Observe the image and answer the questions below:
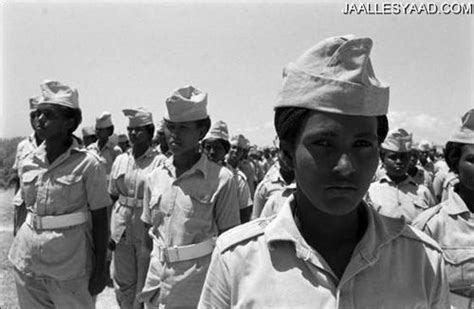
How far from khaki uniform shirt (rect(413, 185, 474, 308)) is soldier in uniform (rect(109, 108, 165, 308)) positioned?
3418mm

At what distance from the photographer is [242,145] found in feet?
36.0

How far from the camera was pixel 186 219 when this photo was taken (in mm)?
3672

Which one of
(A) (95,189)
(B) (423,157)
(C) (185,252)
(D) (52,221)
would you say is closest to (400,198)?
(C) (185,252)

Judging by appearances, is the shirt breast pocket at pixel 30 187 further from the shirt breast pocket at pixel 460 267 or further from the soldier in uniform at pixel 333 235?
the shirt breast pocket at pixel 460 267

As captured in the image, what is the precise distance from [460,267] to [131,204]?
4.06 meters

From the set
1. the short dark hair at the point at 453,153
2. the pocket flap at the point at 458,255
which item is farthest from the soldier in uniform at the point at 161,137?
the pocket flap at the point at 458,255

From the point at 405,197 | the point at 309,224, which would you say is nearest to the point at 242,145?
the point at 405,197

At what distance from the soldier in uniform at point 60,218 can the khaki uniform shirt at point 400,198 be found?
2.94m

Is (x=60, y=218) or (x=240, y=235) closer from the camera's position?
(x=240, y=235)

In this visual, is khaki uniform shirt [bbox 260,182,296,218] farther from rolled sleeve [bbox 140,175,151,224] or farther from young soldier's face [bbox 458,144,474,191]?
young soldier's face [bbox 458,144,474,191]

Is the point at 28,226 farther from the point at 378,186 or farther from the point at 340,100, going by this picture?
the point at 378,186

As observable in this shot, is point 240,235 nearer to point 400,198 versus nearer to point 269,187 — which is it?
point 269,187

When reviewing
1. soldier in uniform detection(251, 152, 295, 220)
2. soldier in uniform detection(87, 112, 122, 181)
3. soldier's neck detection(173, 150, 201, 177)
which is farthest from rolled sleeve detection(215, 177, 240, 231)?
soldier in uniform detection(87, 112, 122, 181)

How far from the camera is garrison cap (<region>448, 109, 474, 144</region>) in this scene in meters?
3.14
